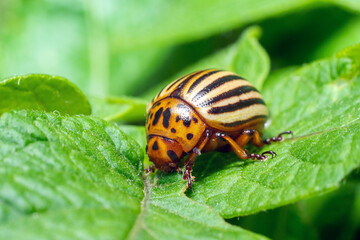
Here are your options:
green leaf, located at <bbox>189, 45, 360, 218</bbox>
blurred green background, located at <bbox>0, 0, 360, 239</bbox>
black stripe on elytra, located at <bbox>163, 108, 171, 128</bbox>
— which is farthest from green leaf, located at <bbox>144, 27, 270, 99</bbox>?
black stripe on elytra, located at <bbox>163, 108, 171, 128</bbox>

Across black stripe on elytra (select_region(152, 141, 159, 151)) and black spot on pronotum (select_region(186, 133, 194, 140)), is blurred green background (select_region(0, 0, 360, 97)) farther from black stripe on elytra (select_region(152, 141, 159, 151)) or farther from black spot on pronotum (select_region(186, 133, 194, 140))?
black stripe on elytra (select_region(152, 141, 159, 151))

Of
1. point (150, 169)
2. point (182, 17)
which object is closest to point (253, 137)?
point (150, 169)

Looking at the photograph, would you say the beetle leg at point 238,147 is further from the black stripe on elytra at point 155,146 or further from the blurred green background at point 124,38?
the blurred green background at point 124,38

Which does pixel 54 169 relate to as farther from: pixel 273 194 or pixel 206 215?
pixel 273 194

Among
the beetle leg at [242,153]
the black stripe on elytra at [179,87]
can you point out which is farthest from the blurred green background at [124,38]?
the beetle leg at [242,153]

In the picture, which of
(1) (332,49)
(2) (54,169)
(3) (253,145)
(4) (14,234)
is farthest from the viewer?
(1) (332,49)

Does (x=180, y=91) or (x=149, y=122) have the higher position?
(x=180, y=91)

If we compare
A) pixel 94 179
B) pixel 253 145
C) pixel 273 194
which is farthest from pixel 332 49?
pixel 94 179
